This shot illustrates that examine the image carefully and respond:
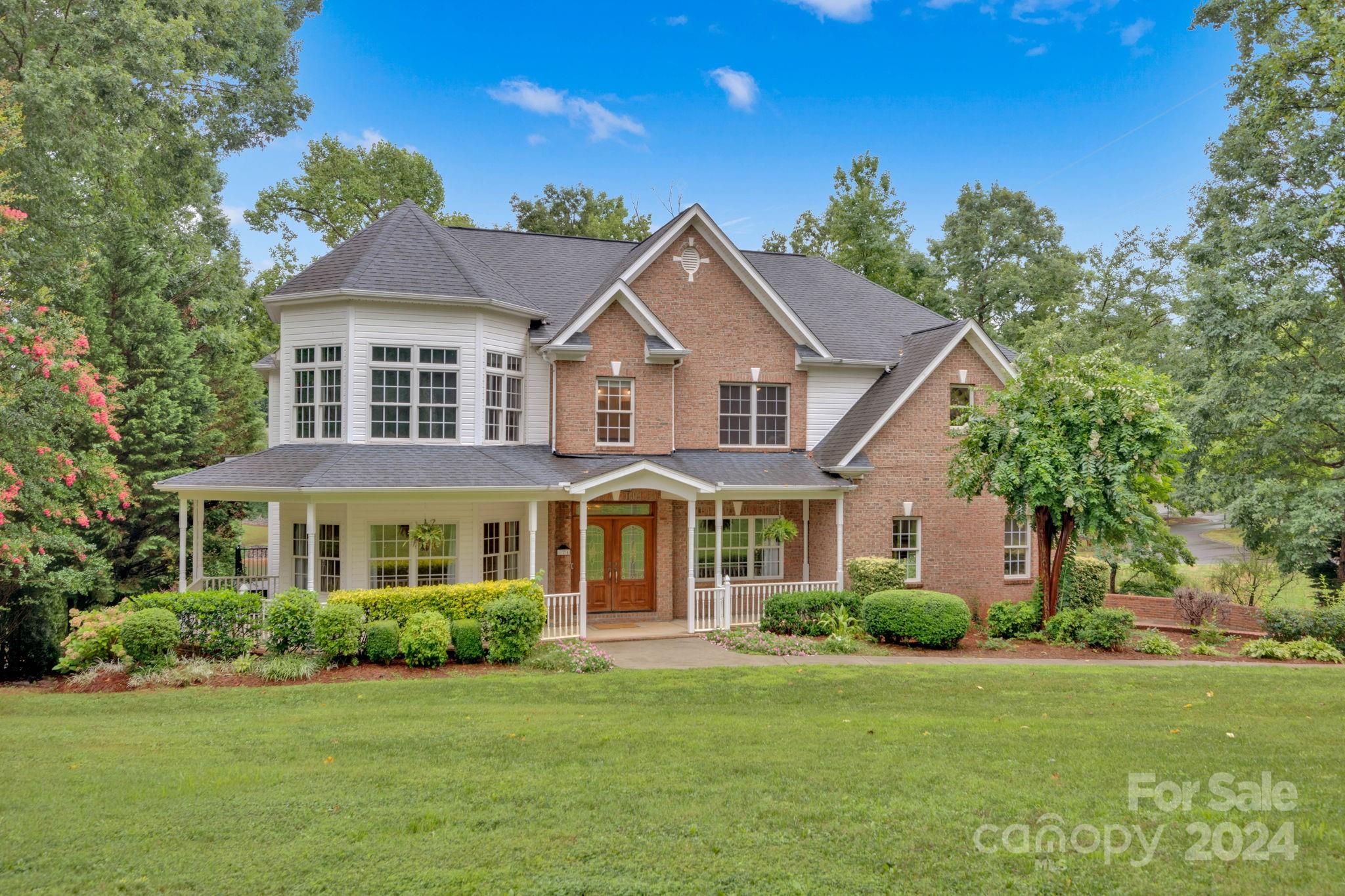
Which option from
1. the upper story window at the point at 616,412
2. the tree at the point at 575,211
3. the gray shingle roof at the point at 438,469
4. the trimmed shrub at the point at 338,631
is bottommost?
the trimmed shrub at the point at 338,631

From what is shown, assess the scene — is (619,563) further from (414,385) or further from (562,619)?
(414,385)

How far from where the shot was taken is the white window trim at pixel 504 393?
17281 mm

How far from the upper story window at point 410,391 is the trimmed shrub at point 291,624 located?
436cm

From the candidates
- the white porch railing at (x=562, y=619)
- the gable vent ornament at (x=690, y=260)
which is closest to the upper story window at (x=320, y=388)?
the white porch railing at (x=562, y=619)

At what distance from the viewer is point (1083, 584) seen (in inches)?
698

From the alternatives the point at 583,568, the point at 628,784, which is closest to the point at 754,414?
the point at 583,568

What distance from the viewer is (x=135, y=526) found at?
21.5m

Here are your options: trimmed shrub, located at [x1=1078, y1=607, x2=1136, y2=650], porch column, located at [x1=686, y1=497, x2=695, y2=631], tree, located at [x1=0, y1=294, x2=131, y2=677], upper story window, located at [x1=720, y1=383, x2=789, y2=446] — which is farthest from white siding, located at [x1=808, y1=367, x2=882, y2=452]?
tree, located at [x1=0, y1=294, x2=131, y2=677]

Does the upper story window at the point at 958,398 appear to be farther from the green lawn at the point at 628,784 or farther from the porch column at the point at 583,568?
the porch column at the point at 583,568

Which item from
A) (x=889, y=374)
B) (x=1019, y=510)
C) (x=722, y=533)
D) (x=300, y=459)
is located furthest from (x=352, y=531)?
(x=1019, y=510)

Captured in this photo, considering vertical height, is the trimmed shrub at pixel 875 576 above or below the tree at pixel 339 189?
below

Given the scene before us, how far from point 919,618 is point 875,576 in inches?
87.7

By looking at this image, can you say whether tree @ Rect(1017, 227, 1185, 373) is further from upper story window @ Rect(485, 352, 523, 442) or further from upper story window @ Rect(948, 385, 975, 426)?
upper story window @ Rect(485, 352, 523, 442)

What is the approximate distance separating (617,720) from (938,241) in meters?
33.3
